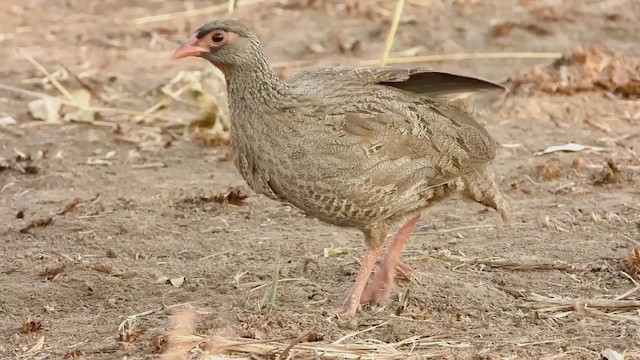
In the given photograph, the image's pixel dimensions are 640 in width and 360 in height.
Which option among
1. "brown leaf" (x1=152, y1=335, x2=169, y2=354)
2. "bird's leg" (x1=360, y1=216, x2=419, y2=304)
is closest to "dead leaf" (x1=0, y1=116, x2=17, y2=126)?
"bird's leg" (x1=360, y1=216, x2=419, y2=304)

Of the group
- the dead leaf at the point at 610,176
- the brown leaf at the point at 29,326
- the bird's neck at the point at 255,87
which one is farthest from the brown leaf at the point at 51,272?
the dead leaf at the point at 610,176

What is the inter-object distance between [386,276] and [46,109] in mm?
4380

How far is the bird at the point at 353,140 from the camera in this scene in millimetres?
4715

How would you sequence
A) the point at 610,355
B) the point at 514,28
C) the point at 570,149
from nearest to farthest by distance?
1. the point at 610,355
2. the point at 570,149
3. the point at 514,28

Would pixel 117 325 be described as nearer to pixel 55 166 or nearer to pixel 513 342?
pixel 513 342

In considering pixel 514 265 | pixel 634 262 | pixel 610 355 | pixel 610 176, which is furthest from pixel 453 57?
pixel 610 355

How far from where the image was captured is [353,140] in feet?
15.6

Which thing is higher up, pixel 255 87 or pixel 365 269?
pixel 255 87

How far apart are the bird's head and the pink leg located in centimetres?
101

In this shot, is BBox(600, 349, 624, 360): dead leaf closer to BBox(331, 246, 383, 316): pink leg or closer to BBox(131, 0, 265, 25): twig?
BBox(331, 246, 383, 316): pink leg

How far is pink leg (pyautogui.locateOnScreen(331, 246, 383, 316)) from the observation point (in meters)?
4.85

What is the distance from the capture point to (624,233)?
229 inches

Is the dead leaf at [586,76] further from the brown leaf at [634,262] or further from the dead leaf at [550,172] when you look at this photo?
the brown leaf at [634,262]

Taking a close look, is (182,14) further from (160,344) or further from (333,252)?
(160,344)
